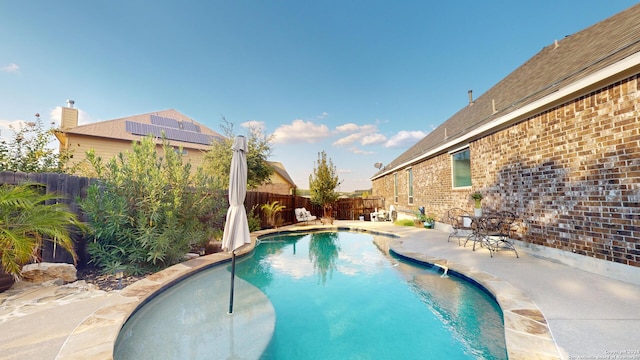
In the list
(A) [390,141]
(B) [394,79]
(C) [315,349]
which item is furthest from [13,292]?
(A) [390,141]

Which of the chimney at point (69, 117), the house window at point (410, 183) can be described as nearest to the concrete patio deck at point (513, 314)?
the house window at point (410, 183)

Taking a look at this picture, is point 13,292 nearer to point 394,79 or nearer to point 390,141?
point 394,79

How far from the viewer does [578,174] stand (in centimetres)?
473

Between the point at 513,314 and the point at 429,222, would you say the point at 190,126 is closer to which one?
the point at 429,222

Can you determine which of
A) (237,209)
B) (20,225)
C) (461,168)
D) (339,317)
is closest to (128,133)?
(20,225)

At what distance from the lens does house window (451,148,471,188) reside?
8.91 metres

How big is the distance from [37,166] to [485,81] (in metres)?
18.3

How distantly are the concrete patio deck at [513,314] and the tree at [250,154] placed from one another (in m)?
9.73

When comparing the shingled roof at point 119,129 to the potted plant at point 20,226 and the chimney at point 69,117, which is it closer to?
the chimney at point 69,117

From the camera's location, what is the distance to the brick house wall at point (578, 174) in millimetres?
3939

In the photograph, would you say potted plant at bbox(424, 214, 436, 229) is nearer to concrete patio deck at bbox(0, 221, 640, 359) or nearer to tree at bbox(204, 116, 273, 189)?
concrete patio deck at bbox(0, 221, 640, 359)

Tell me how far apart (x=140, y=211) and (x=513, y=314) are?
6.35 metres

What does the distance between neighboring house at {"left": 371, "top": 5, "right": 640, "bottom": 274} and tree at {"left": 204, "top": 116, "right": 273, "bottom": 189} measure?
10.8 metres

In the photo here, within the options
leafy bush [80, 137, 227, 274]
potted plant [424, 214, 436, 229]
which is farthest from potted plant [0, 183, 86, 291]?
potted plant [424, 214, 436, 229]
